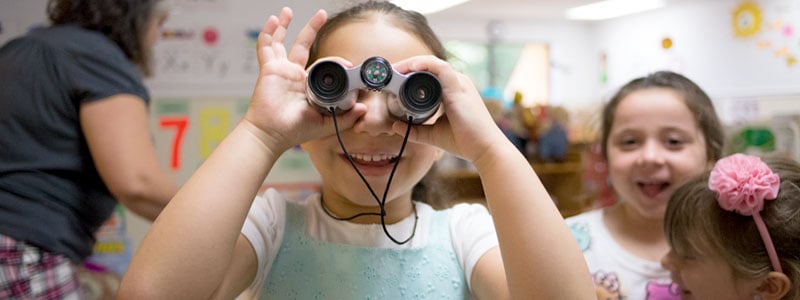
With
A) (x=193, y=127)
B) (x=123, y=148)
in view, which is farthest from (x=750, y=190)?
(x=193, y=127)

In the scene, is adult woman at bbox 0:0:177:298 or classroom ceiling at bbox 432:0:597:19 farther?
classroom ceiling at bbox 432:0:597:19

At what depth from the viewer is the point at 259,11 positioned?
189 centimetres

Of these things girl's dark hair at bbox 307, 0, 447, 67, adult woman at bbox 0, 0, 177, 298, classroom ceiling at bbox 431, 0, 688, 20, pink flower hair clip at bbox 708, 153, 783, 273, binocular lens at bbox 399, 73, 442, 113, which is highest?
girl's dark hair at bbox 307, 0, 447, 67

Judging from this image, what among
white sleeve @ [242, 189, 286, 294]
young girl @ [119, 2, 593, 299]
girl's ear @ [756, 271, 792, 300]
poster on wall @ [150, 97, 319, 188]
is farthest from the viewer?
poster on wall @ [150, 97, 319, 188]

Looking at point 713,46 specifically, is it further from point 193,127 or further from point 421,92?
point 421,92

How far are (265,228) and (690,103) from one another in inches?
29.7

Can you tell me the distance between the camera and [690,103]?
115 centimetres

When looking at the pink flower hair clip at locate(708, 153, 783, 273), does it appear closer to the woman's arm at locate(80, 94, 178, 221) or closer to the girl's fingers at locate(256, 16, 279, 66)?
the girl's fingers at locate(256, 16, 279, 66)

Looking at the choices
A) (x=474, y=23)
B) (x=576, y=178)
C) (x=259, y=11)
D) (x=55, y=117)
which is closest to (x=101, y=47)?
(x=55, y=117)

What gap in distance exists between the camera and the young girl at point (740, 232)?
932 mm

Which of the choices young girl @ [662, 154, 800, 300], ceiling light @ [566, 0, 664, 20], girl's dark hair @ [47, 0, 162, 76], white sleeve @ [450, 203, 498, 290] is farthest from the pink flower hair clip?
ceiling light @ [566, 0, 664, 20]

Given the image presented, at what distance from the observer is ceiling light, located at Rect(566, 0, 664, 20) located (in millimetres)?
5426

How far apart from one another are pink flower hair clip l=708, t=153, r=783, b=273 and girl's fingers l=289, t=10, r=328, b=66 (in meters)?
0.59

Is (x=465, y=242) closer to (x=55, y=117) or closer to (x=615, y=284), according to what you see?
(x=615, y=284)
